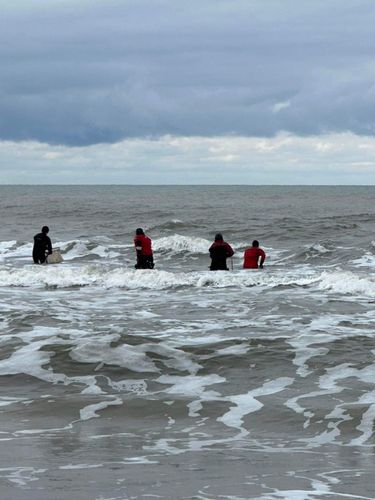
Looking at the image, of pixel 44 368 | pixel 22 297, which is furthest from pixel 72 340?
pixel 22 297

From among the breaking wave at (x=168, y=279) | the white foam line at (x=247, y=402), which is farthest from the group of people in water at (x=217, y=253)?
the white foam line at (x=247, y=402)

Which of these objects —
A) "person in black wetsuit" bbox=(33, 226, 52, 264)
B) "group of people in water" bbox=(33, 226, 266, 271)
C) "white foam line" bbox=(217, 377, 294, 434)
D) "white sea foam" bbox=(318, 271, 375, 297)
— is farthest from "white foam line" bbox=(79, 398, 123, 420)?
"person in black wetsuit" bbox=(33, 226, 52, 264)

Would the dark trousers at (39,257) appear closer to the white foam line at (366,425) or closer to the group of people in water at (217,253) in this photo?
the group of people in water at (217,253)

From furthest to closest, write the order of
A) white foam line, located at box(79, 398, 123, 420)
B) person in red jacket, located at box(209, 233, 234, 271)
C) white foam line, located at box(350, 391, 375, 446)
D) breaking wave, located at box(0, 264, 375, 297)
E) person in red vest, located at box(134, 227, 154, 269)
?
1. person in red vest, located at box(134, 227, 154, 269)
2. person in red jacket, located at box(209, 233, 234, 271)
3. breaking wave, located at box(0, 264, 375, 297)
4. white foam line, located at box(79, 398, 123, 420)
5. white foam line, located at box(350, 391, 375, 446)

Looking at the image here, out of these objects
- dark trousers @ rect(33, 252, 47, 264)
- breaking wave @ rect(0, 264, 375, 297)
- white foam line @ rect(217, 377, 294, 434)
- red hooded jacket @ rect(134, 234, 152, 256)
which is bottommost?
white foam line @ rect(217, 377, 294, 434)

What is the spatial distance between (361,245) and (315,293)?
45.5 ft

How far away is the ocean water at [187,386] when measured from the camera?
6.25 meters

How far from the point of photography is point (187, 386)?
1008cm

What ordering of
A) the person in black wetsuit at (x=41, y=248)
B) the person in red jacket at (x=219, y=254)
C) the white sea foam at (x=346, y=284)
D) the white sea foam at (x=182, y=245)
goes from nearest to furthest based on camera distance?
the white sea foam at (x=346, y=284) → the person in red jacket at (x=219, y=254) → the person in black wetsuit at (x=41, y=248) → the white sea foam at (x=182, y=245)

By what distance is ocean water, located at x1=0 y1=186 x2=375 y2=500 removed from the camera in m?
6.25

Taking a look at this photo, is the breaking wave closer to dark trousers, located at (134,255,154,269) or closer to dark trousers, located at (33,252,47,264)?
dark trousers, located at (134,255,154,269)

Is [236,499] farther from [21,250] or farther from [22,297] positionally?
[21,250]

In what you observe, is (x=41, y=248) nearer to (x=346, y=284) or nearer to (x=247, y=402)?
(x=346, y=284)

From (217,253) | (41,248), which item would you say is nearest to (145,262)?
(217,253)
